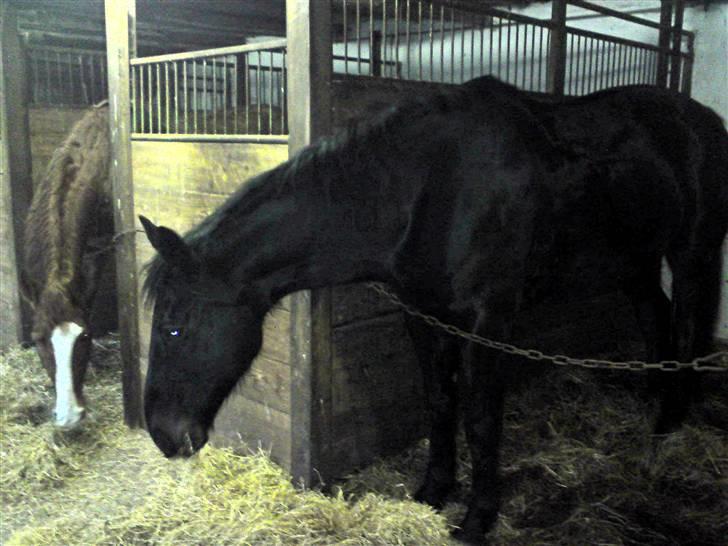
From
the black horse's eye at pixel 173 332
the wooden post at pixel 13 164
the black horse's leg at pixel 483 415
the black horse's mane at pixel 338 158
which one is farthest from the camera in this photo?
the wooden post at pixel 13 164

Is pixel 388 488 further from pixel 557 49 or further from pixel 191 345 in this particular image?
pixel 557 49

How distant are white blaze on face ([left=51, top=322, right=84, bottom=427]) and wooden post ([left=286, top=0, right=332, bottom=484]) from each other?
0.96 metres

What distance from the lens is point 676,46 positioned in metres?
4.14

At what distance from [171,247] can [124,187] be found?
1.29 metres

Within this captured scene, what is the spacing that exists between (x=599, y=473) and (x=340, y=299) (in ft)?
3.84

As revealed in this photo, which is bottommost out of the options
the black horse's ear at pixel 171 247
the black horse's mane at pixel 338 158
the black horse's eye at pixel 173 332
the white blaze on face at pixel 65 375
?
the white blaze on face at pixel 65 375

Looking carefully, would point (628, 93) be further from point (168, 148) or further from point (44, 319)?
point (44, 319)

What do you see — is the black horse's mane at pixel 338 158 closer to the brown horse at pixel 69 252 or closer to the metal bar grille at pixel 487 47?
the metal bar grille at pixel 487 47

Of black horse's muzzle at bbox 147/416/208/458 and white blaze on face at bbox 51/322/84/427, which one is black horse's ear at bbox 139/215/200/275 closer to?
black horse's muzzle at bbox 147/416/208/458

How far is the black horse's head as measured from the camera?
76.1 inches

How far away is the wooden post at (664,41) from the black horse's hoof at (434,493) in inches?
111

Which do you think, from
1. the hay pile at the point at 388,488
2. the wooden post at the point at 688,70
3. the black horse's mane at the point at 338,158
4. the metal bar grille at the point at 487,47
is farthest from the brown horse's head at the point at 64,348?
the wooden post at the point at 688,70

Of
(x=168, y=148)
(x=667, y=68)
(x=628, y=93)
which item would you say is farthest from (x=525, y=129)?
(x=667, y=68)

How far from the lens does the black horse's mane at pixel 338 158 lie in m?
2.04
